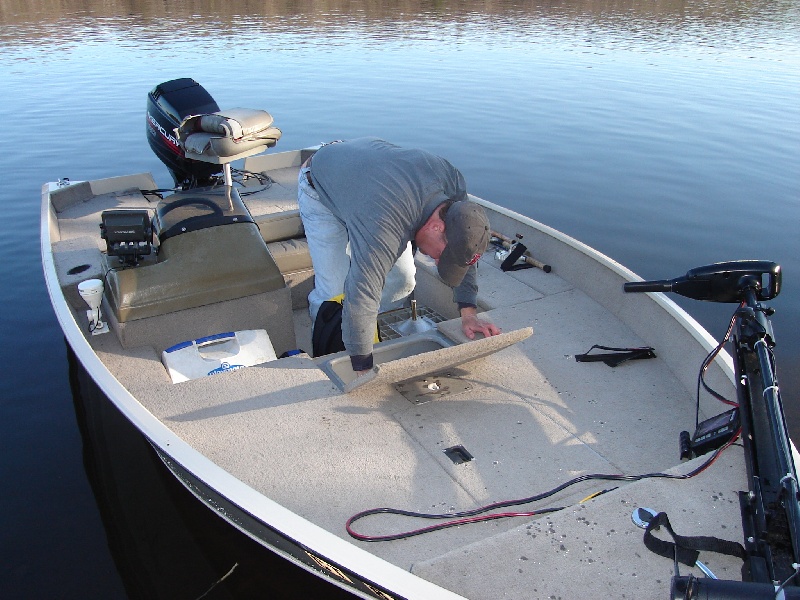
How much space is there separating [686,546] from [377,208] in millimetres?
1497

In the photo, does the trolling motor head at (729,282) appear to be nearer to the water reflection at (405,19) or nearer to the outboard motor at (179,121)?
the outboard motor at (179,121)

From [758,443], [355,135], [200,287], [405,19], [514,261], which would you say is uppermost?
[405,19]


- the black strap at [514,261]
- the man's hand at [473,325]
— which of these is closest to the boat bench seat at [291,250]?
the black strap at [514,261]

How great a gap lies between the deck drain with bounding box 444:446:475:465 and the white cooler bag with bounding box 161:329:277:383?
3.68 feet

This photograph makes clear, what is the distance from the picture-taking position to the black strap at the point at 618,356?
3133 mm

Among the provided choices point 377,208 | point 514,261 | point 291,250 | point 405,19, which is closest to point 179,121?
point 291,250

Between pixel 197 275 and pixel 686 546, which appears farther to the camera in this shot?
pixel 197 275

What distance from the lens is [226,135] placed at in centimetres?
416

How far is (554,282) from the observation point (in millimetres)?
3938

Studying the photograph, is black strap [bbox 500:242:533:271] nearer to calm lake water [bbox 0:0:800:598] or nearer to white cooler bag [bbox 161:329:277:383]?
white cooler bag [bbox 161:329:277:383]

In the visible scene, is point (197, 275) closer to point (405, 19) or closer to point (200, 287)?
point (200, 287)

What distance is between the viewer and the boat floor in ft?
6.10

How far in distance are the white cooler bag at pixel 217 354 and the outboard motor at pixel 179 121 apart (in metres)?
2.24

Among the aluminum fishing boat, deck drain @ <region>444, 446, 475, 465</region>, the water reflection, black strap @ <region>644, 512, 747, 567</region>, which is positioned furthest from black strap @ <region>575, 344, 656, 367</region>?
the water reflection
